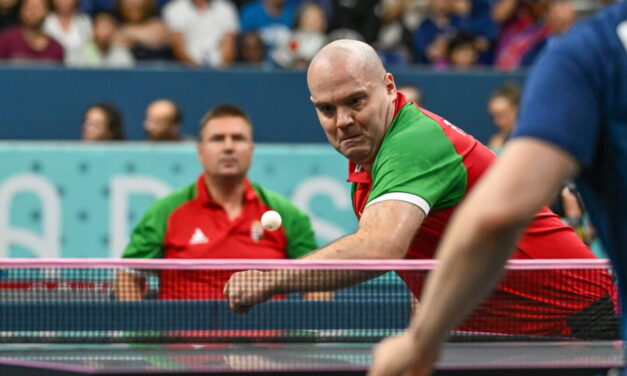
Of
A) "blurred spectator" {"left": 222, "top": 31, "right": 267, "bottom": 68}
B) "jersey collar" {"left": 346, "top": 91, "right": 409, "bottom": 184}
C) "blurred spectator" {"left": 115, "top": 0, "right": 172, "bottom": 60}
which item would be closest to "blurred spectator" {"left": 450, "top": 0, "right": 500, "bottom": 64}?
"blurred spectator" {"left": 222, "top": 31, "right": 267, "bottom": 68}

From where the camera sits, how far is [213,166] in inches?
283

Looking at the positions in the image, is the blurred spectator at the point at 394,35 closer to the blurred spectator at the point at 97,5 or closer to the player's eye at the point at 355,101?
the blurred spectator at the point at 97,5

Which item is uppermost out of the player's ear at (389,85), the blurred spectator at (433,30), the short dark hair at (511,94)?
the blurred spectator at (433,30)

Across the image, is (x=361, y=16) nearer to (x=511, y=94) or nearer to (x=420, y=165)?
(x=511, y=94)

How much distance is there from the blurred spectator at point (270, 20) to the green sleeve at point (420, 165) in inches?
318

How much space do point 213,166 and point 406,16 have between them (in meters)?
6.76

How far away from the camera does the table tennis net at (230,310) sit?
392 centimetres

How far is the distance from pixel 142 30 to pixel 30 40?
122 cm

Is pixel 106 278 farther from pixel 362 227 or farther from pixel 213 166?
pixel 213 166

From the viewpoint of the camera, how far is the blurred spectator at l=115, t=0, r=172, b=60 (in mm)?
11609

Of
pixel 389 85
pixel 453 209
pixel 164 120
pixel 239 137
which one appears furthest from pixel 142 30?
pixel 453 209

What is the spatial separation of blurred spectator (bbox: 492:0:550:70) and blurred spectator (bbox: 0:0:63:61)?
498 cm

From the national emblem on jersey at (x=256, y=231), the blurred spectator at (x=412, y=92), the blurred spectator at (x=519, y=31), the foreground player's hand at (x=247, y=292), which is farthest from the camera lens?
the blurred spectator at (x=519, y=31)

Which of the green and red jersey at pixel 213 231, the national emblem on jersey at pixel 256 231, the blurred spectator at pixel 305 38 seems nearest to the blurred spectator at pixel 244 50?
the blurred spectator at pixel 305 38
